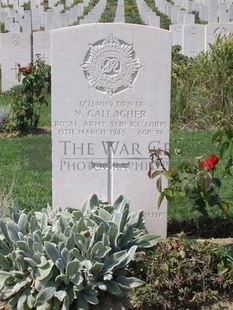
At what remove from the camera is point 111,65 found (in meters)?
4.89

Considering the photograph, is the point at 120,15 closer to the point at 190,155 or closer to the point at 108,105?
the point at 190,155

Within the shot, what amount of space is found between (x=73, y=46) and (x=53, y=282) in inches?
66.1

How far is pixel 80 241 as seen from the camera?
4.23m

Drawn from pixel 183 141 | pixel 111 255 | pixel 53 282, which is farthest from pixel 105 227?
pixel 183 141

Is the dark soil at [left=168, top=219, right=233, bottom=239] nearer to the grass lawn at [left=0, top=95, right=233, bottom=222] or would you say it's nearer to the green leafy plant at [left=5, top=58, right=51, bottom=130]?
the grass lawn at [left=0, top=95, right=233, bottom=222]

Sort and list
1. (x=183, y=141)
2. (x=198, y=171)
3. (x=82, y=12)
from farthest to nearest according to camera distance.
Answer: (x=82, y=12)
(x=183, y=141)
(x=198, y=171)

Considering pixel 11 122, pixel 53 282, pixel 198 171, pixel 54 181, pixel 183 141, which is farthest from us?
pixel 11 122

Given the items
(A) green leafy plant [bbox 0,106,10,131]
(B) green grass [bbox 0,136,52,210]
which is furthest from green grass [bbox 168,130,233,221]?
(A) green leafy plant [bbox 0,106,10,131]

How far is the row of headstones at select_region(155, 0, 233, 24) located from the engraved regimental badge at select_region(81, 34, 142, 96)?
67.6ft

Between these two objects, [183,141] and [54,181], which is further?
[183,141]

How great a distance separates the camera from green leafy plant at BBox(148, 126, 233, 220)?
4469 mm

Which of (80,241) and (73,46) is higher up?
(73,46)

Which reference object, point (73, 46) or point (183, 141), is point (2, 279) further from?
point (183, 141)

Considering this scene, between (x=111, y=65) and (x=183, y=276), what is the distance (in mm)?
1571
